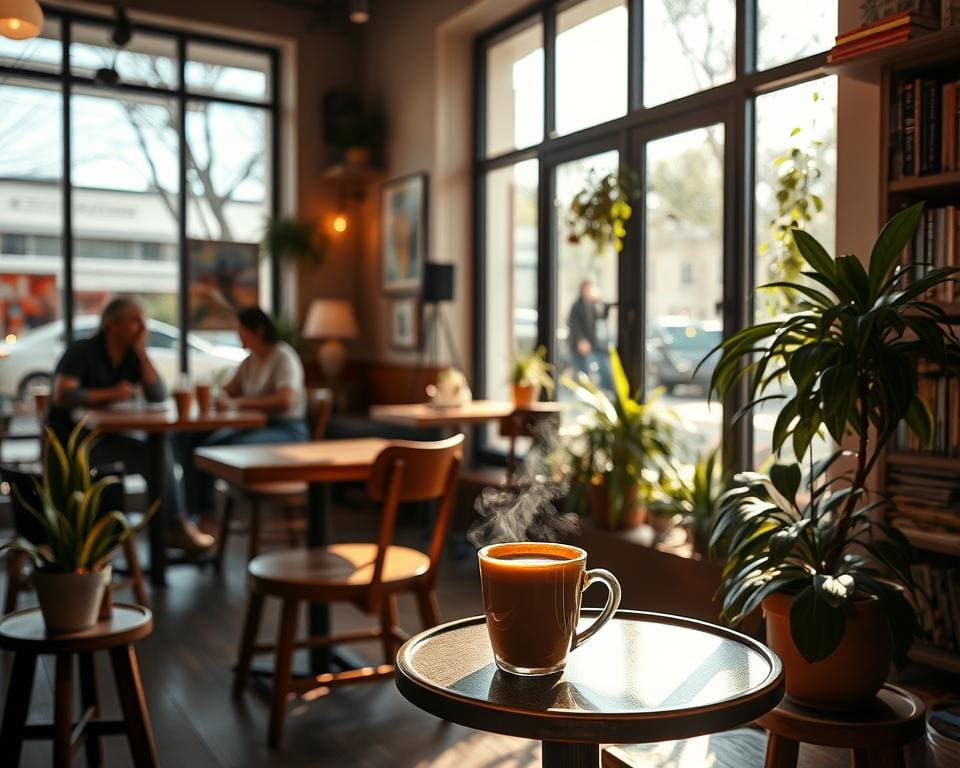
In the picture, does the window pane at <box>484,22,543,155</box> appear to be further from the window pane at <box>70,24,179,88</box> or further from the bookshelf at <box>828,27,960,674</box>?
the bookshelf at <box>828,27,960,674</box>

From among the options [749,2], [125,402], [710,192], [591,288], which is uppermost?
[749,2]

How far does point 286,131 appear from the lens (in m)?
7.35

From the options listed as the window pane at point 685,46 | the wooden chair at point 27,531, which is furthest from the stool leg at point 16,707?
the window pane at point 685,46

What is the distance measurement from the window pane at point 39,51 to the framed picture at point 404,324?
2.81 meters

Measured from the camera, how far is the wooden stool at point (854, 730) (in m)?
1.46

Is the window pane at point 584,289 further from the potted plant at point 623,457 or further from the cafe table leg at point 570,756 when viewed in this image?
the cafe table leg at point 570,756

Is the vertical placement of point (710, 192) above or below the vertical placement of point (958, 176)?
above

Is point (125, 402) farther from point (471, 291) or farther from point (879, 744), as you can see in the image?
point (879, 744)

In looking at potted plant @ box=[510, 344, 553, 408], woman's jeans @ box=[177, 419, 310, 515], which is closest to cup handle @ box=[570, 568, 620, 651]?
potted plant @ box=[510, 344, 553, 408]

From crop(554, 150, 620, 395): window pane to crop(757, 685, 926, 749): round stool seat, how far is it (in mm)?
3672

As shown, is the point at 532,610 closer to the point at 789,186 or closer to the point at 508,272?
the point at 789,186

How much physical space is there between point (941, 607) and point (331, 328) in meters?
4.89

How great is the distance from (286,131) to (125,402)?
11.0ft

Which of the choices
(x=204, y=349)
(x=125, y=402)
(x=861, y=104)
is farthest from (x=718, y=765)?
(x=204, y=349)
